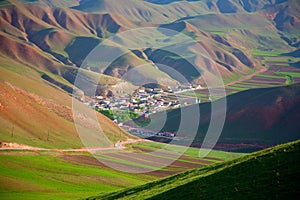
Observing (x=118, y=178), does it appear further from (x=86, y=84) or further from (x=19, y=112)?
(x=86, y=84)

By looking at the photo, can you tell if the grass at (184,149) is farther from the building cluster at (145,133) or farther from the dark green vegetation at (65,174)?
the building cluster at (145,133)

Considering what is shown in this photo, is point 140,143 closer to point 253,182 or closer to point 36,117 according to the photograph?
point 36,117

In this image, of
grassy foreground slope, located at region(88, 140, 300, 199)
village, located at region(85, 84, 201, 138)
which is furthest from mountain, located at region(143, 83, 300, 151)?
grassy foreground slope, located at region(88, 140, 300, 199)

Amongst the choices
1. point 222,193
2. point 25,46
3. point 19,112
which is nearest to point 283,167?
point 222,193

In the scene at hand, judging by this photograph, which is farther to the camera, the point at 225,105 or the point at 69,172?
the point at 225,105

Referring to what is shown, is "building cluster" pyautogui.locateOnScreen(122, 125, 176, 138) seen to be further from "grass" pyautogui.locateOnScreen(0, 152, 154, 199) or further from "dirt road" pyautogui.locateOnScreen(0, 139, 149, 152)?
"grass" pyautogui.locateOnScreen(0, 152, 154, 199)

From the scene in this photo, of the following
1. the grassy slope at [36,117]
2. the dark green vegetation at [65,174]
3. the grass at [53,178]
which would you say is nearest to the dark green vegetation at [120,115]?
the grassy slope at [36,117]
